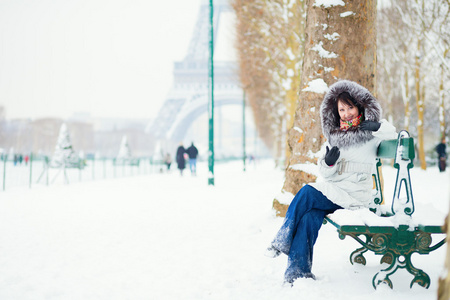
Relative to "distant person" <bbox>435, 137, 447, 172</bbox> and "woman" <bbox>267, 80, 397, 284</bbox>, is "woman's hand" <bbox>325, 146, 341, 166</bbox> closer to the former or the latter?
"woman" <bbox>267, 80, 397, 284</bbox>

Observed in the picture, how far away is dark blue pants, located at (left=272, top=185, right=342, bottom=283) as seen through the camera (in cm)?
310

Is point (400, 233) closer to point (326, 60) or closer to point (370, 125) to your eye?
point (370, 125)

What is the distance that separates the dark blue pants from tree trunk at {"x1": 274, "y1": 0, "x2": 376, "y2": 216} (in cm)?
189

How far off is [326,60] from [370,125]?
2030mm

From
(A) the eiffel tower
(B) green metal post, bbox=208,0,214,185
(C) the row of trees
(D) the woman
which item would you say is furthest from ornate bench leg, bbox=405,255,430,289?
(A) the eiffel tower

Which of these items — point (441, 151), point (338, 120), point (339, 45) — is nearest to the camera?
point (338, 120)

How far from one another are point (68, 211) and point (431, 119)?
3506cm

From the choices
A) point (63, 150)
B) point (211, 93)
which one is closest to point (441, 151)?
point (211, 93)

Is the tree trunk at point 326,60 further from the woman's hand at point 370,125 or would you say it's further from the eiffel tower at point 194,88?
the eiffel tower at point 194,88

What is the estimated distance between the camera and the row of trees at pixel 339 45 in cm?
490

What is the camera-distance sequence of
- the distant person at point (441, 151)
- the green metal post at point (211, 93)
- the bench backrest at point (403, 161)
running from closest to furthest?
the bench backrest at point (403, 161) → the green metal post at point (211, 93) → the distant person at point (441, 151)

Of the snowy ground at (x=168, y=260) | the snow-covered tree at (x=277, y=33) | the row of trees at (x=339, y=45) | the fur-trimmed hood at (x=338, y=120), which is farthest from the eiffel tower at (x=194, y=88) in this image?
the fur-trimmed hood at (x=338, y=120)

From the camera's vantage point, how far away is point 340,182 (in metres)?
3.16

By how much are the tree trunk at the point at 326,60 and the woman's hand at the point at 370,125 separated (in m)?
1.84
